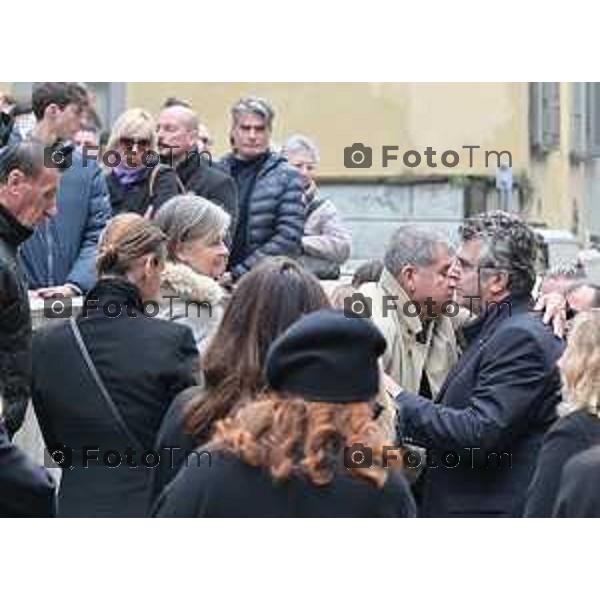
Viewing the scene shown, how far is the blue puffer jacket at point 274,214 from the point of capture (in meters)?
9.11

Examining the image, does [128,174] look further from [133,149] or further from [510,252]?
[510,252]

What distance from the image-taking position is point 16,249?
22.2 feet

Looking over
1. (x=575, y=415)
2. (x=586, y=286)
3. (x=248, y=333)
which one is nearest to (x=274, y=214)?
(x=586, y=286)

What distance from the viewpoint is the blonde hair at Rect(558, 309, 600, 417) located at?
5.41 m

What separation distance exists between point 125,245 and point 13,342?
20.5 inches

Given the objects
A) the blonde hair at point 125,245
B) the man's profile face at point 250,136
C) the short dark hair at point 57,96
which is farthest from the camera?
the man's profile face at point 250,136

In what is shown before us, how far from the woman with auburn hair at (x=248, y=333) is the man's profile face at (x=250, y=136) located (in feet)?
13.0

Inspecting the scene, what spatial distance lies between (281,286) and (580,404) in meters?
0.95

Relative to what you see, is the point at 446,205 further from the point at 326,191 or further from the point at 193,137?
the point at 193,137

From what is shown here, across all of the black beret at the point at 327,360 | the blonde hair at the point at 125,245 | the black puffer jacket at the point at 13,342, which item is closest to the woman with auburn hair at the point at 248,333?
the black beret at the point at 327,360

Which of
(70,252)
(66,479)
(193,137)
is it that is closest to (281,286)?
(66,479)

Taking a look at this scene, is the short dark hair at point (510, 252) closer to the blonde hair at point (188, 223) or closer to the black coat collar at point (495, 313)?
the black coat collar at point (495, 313)

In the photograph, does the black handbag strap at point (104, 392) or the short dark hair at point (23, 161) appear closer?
the black handbag strap at point (104, 392)

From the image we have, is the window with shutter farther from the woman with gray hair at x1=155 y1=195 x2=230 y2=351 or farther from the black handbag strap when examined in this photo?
the black handbag strap
